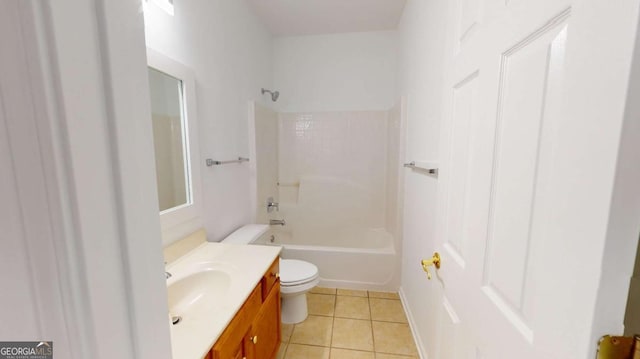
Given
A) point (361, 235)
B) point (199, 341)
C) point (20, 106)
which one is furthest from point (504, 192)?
point (361, 235)

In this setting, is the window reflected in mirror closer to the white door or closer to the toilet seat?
the toilet seat

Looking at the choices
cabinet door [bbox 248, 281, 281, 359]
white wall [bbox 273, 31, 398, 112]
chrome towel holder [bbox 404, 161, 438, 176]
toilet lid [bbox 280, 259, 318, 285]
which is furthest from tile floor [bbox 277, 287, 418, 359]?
white wall [bbox 273, 31, 398, 112]

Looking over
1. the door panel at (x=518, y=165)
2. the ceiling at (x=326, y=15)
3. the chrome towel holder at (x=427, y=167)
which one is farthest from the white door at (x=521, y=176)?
the ceiling at (x=326, y=15)

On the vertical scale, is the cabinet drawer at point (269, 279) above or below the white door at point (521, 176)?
below

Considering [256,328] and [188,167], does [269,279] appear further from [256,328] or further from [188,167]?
[188,167]

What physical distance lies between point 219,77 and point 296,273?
1539 mm

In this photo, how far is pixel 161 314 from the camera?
18.3 inches

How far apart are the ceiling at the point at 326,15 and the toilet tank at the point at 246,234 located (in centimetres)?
196

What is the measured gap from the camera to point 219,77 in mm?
1784

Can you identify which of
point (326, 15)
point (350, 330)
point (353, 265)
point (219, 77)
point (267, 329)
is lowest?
point (350, 330)

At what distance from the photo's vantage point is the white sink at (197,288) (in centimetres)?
A: 113

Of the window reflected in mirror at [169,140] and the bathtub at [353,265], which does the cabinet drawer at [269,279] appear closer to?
the window reflected in mirror at [169,140]

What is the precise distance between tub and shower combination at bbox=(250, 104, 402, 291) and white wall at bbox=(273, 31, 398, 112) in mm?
144

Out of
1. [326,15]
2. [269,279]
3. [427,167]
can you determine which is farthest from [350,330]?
[326,15]
